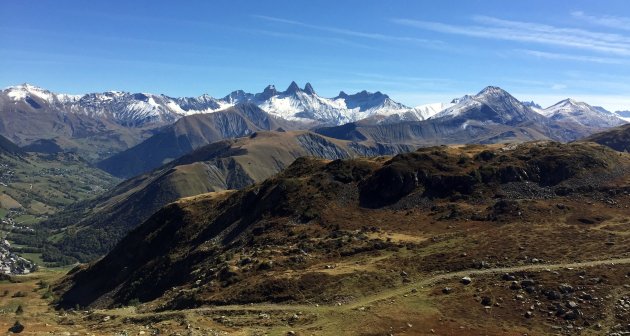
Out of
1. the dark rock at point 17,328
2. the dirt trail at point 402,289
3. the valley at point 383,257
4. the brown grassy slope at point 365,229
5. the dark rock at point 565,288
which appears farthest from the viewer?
the brown grassy slope at point 365,229

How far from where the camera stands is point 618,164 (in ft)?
416

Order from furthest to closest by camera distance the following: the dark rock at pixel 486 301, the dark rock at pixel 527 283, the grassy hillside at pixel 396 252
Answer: the dark rock at pixel 527 283 < the dark rock at pixel 486 301 < the grassy hillside at pixel 396 252

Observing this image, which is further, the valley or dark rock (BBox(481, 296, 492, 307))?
dark rock (BBox(481, 296, 492, 307))

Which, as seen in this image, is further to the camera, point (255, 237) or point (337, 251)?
point (255, 237)

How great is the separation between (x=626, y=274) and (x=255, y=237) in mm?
71712

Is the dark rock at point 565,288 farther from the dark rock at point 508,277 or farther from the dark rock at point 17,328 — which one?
the dark rock at point 17,328

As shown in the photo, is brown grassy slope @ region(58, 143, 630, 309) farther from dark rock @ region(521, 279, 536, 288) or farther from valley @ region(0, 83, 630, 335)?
dark rock @ region(521, 279, 536, 288)

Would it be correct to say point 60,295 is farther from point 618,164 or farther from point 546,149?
point 618,164

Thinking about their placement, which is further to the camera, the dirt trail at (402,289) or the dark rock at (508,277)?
the dirt trail at (402,289)

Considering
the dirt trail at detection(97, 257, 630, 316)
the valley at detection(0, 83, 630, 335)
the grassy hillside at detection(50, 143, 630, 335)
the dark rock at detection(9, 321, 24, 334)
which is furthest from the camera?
the dirt trail at detection(97, 257, 630, 316)

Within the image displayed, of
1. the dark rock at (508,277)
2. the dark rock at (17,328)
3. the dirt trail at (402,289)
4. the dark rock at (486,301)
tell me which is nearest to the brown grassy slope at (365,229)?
the dirt trail at (402,289)

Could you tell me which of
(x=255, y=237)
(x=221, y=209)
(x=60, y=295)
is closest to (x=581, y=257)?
(x=255, y=237)

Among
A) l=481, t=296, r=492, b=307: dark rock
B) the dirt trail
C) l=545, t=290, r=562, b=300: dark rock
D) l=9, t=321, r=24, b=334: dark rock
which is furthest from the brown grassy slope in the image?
l=9, t=321, r=24, b=334: dark rock

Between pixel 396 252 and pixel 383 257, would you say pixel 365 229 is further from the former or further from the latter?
pixel 383 257
